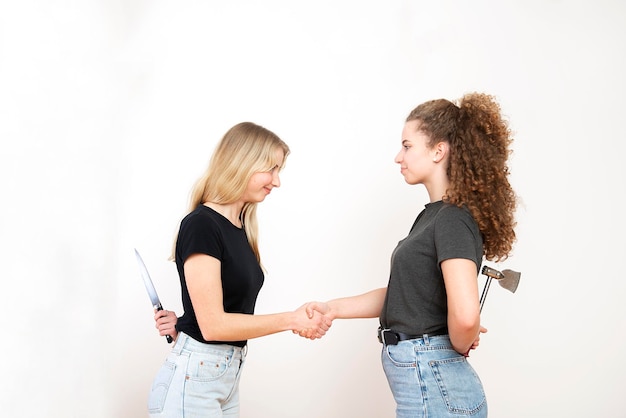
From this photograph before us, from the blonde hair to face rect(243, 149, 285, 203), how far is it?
14 mm

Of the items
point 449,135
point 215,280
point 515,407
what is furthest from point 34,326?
point 515,407

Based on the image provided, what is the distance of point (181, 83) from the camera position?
3520 mm

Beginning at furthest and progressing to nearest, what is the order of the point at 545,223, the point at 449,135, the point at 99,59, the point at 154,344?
1. the point at 545,223
2. the point at 154,344
3. the point at 99,59
4. the point at 449,135

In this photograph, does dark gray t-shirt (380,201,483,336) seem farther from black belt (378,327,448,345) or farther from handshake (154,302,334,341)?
handshake (154,302,334,341)

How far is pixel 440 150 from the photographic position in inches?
84.7

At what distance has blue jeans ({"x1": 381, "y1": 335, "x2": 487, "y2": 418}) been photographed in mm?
1924

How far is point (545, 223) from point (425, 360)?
1943 mm

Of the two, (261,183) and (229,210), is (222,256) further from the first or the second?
(261,183)

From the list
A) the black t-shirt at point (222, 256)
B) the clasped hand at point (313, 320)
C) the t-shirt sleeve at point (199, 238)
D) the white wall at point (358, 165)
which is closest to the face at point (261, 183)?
the black t-shirt at point (222, 256)

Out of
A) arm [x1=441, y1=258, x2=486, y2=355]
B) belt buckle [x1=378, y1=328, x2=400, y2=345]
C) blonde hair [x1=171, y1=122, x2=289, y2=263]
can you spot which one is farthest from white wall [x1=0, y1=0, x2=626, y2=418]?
arm [x1=441, y1=258, x2=486, y2=355]

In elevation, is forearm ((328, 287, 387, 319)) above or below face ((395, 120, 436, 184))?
below

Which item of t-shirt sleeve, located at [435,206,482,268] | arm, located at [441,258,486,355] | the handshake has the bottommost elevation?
the handshake

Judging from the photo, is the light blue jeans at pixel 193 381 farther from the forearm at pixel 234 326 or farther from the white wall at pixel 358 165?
the white wall at pixel 358 165

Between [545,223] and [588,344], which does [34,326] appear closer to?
[545,223]
